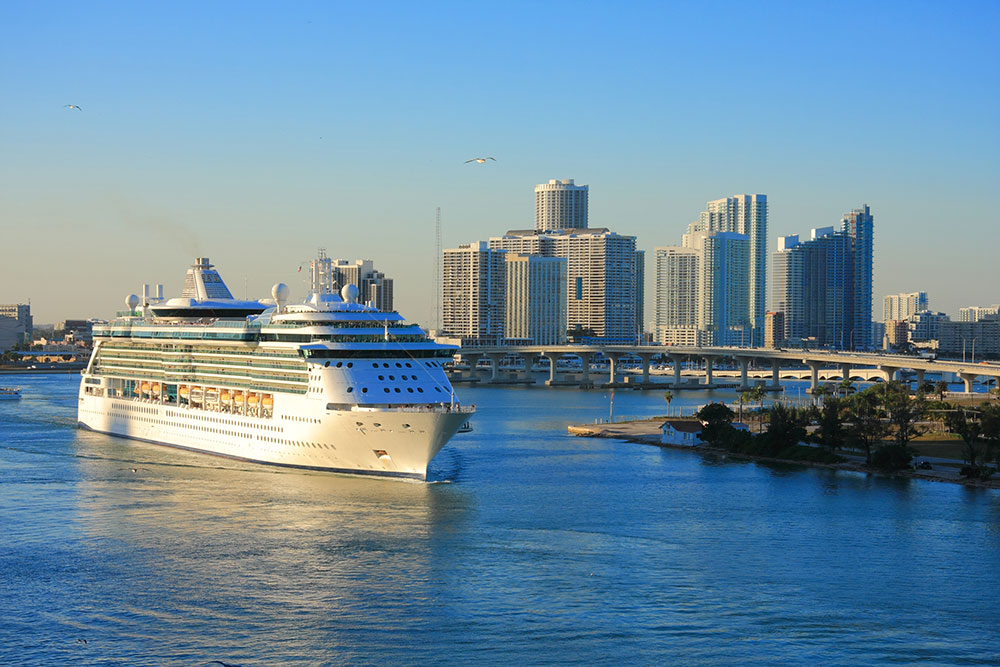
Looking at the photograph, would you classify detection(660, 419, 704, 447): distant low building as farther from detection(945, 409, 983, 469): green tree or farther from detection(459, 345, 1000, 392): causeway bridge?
detection(459, 345, 1000, 392): causeway bridge

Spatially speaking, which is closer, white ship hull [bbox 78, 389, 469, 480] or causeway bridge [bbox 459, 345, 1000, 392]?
white ship hull [bbox 78, 389, 469, 480]

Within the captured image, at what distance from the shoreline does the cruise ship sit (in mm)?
18855

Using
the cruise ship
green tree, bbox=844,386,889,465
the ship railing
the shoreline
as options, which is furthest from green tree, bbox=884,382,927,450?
the cruise ship

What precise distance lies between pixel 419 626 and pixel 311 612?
9.01 ft

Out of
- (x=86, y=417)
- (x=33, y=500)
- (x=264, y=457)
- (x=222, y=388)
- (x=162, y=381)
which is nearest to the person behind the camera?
(x=33, y=500)

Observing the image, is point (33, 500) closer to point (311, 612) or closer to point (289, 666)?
A: point (311, 612)

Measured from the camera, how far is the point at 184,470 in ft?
165

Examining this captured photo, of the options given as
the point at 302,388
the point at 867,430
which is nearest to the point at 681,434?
the point at 867,430

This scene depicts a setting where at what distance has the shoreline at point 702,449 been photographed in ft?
167

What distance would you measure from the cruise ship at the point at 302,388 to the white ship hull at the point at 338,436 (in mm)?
47

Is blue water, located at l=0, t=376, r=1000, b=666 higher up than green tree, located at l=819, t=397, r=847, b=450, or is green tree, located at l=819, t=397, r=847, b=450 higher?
green tree, located at l=819, t=397, r=847, b=450

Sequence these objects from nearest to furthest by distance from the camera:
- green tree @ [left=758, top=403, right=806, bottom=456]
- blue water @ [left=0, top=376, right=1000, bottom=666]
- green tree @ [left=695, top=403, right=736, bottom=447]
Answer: blue water @ [left=0, top=376, right=1000, bottom=666], green tree @ [left=758, top=403, right=806, bottom=456], green tree @ [left=695, top=403, right=736, bottom=447]

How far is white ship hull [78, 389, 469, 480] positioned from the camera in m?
44.3

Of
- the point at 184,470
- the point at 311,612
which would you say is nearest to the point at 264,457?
the point at 184,470
